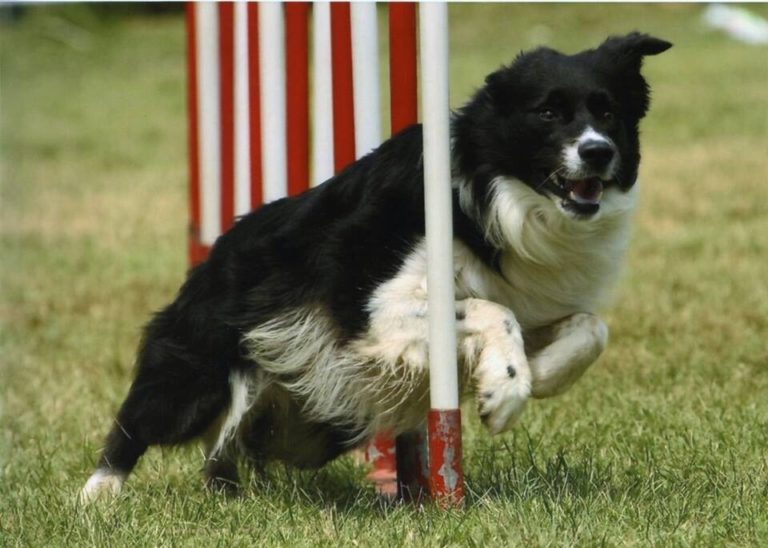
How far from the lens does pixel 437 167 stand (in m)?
3.68

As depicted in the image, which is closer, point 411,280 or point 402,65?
point 411,280

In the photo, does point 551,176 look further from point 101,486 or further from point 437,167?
point 101,486

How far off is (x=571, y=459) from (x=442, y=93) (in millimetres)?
1542

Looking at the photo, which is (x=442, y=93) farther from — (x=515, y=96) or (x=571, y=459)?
(x=571, y=459)

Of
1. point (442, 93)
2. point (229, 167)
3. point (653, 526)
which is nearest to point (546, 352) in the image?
point (653, 526)

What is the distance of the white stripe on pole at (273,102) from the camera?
205 inches

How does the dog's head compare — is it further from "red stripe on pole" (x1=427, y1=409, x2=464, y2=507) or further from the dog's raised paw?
"red stripe on pole" (x1=427, y1=409, x2=464, y2=507)

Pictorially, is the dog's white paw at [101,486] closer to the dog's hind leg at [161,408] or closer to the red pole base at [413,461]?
the dog's hind leg at [161,408]

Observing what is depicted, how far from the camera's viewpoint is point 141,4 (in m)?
25.2

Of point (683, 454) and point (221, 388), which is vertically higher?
point (221, 388)

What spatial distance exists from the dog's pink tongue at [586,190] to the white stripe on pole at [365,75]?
1027 mm

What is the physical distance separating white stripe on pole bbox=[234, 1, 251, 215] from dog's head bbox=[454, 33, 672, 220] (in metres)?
1.66

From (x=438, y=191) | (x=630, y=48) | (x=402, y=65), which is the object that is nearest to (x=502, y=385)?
(x=438, y=191)

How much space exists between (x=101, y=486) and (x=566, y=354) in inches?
60.3
